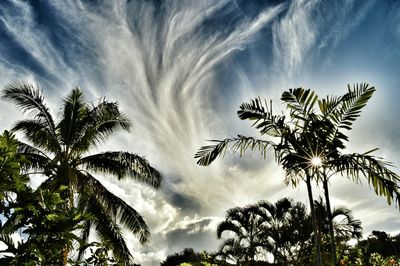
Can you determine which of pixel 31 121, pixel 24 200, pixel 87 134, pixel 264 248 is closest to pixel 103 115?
pixel 87 134

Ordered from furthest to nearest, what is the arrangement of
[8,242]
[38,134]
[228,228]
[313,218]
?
[228,228] < [38,134] < [313,218] < [8,242]

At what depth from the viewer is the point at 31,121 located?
37.1ft

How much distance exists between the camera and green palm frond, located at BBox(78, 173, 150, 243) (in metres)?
11.1

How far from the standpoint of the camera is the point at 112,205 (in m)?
11.1

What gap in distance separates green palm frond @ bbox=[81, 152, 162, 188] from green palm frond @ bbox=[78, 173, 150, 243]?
0.46 meters

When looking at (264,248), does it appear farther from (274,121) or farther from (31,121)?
(31,121)

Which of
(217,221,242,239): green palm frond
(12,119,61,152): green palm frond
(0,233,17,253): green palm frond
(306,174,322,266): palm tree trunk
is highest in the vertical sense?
(12,119,61,152): green palm frond

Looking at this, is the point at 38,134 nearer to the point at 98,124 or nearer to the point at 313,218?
the point at 98,124

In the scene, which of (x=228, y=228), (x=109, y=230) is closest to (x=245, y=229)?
(x=228, y=228)

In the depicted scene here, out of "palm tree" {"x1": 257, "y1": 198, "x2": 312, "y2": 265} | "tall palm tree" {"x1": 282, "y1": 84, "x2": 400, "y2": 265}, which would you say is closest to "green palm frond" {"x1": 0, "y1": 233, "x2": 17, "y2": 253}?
"tall palm tree" {"x1": 282, "y1": 84, "x2": 400, "y2": 265}

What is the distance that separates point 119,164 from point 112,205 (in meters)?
1.42

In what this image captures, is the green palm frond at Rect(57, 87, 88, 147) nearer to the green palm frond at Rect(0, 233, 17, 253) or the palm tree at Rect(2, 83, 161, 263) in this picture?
the palm tree at Rect(2, 83, 161, 263)

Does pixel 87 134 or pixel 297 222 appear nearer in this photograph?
pixel 87 134

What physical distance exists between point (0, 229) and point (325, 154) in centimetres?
570
